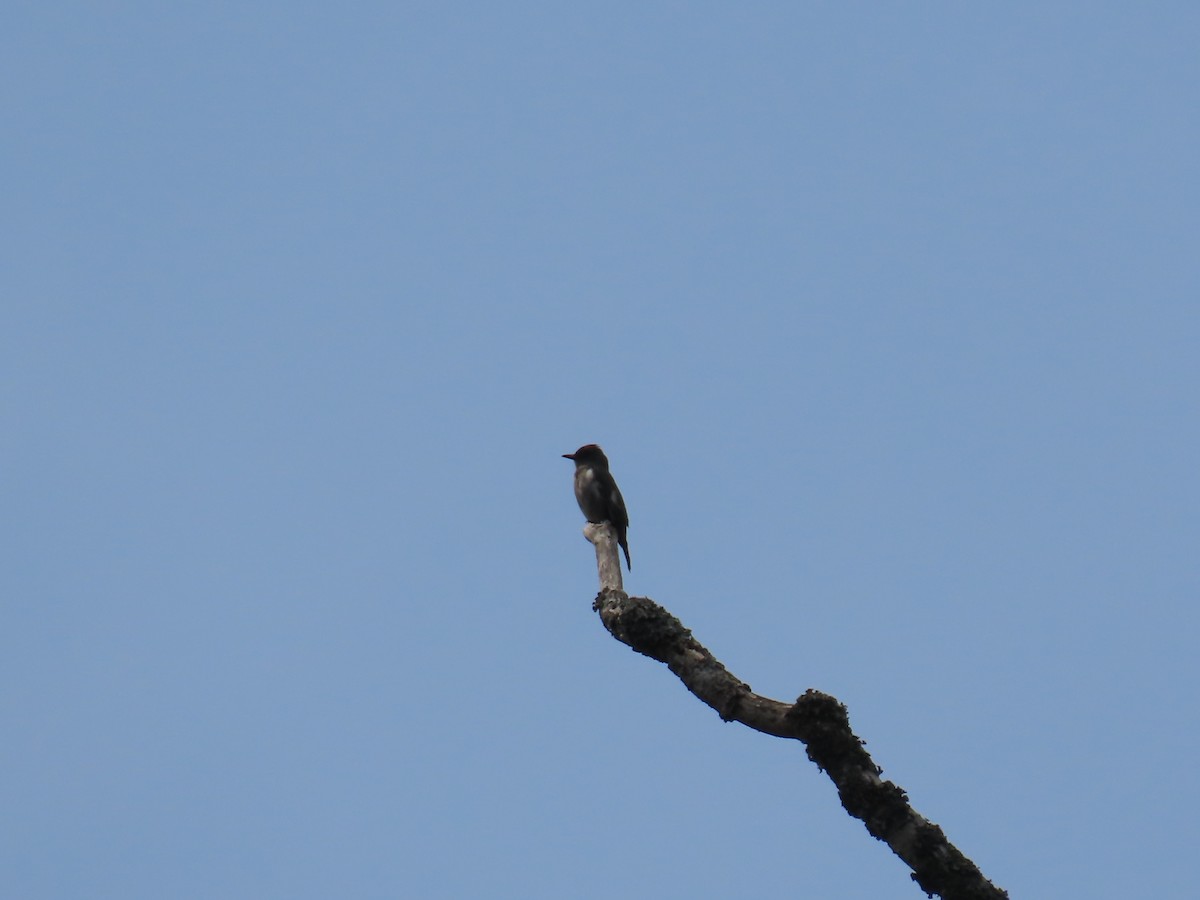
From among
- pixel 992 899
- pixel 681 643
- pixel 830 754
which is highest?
pixel 681 643

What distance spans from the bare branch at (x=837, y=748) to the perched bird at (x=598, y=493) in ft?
15.8

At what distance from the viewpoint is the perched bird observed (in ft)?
40.7

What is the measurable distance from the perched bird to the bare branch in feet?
15.8

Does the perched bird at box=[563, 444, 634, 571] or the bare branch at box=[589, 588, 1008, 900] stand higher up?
the perched bird at box=[563, 444, 634, 571]

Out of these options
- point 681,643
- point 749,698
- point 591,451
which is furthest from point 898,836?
point 591,451

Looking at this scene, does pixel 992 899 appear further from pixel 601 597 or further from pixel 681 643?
pixel 601 597

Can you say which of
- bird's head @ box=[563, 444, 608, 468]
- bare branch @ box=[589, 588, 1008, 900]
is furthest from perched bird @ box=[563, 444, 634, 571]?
bare branch @ box=[589, 588, 1008, 900]

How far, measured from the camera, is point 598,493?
12414 mm

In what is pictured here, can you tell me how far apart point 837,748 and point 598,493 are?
633 centimetres

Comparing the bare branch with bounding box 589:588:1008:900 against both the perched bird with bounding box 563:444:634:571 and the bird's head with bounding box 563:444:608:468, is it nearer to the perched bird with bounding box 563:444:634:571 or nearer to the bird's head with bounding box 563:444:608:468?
the perched bird with bounding box 563:444:634:571

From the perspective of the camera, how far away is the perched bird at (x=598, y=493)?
12414 millimetres

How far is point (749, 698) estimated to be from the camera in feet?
22.0

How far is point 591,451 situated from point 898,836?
754 cm

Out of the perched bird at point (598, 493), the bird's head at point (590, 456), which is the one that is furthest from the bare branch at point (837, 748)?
the bird's head at point (590, 456)
